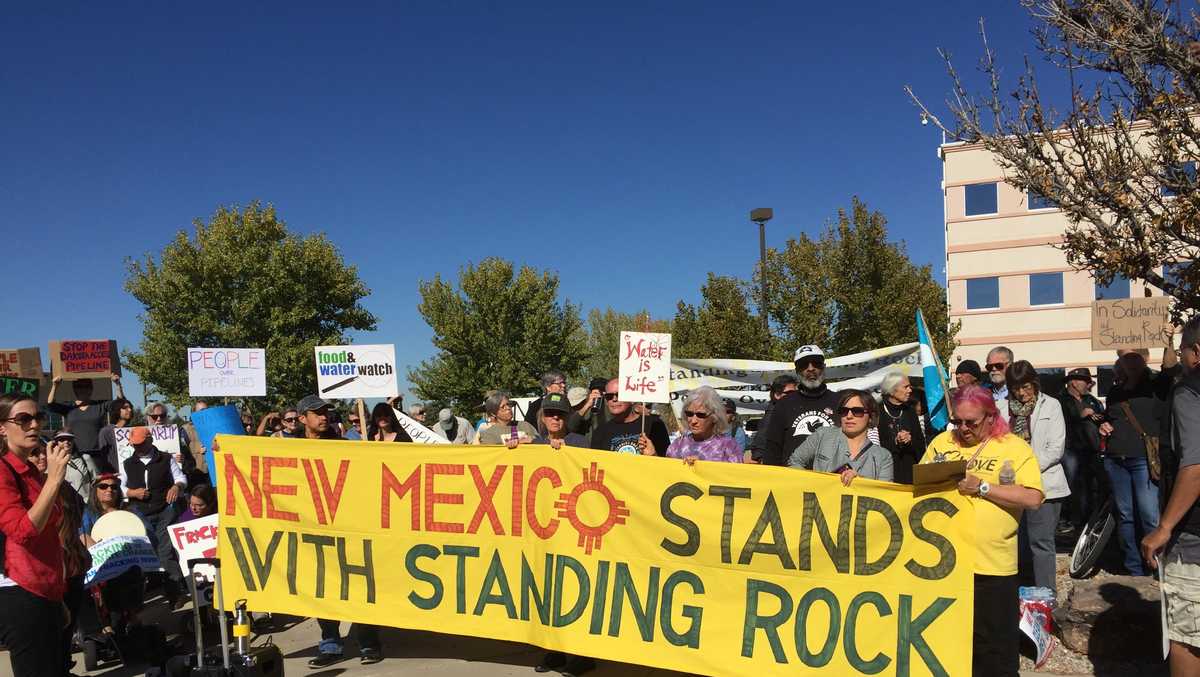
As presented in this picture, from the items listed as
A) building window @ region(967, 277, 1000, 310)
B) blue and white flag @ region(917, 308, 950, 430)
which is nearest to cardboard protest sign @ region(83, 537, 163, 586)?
blue and white flag @ region(917, 308, 950, 430)

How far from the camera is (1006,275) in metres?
35.6

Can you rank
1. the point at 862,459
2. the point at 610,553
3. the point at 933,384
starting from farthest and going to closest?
the point at 933,384
the point at 610,553
the point at 862,459

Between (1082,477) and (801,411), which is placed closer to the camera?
(801,411)

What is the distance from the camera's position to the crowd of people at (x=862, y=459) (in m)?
3.70

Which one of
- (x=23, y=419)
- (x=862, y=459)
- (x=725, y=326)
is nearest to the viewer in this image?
(x=23, y=419)

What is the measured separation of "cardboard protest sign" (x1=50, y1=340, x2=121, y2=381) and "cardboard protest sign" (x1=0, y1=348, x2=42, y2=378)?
99 centimetres

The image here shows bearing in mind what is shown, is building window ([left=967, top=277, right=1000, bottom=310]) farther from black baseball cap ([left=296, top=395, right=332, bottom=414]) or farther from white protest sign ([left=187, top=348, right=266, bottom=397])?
black baseball cap ([left=296, top=395, right=332, bottom=414])

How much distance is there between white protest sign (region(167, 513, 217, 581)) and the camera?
19.9 feet

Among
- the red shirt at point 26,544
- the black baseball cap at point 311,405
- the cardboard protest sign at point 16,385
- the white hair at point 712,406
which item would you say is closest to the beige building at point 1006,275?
the white hair at point 712,406

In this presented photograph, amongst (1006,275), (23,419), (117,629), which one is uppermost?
(1006,275)

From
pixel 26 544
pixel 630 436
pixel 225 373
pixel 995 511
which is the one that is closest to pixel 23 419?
pixel 26 544

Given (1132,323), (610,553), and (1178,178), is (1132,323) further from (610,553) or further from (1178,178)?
(610,553)

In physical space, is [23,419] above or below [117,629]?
above

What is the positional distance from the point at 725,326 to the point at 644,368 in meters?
17.6
